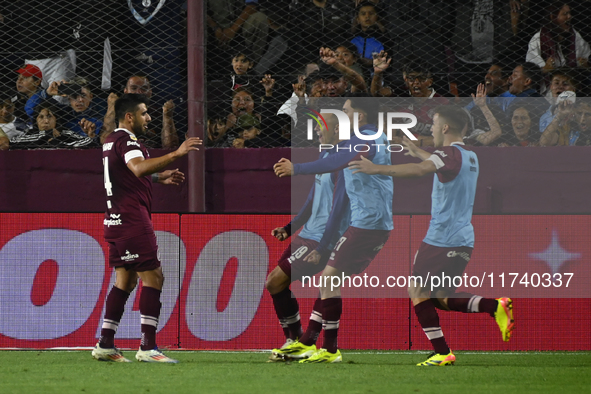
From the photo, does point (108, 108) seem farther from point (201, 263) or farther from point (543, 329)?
point (543, 329)

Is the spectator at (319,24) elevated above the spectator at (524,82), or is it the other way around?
the spectator at (319,24)

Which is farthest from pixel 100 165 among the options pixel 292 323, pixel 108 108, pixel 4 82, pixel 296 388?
pixel 296 388

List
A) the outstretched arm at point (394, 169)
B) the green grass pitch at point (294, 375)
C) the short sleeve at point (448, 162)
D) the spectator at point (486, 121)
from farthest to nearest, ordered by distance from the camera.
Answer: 1. the spectator at point (486, 121)
2. the outstretched arm at point (394, 169)
3. the short sleeve at point (448, 162)
4. the green grass pitch at point (294, 375)

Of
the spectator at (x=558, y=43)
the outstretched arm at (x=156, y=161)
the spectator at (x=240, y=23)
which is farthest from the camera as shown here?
the spectator at (x=558, y=43)

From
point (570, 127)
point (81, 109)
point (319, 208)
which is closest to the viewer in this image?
point (319, 208)

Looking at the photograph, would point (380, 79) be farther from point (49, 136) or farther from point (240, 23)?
point (49, 136)

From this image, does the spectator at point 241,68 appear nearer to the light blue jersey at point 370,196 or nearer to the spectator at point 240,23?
the spectator at point 240,23

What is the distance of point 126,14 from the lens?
8234 millimetres

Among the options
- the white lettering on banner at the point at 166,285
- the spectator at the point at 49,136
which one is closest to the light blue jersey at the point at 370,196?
the white lettering on banner at the point at 166,285

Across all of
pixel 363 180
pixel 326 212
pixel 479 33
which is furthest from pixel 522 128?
pixel 326 212

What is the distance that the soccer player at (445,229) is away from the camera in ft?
18.7

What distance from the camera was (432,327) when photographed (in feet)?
18.7

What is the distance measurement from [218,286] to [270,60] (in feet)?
8.29

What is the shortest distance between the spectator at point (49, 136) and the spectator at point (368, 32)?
9.18 ft
